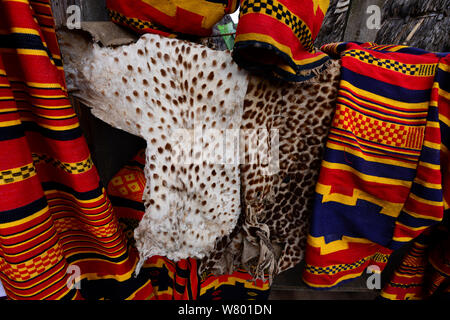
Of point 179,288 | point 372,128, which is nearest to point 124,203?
point 179,288

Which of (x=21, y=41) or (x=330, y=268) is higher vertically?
(x=21, y=41)

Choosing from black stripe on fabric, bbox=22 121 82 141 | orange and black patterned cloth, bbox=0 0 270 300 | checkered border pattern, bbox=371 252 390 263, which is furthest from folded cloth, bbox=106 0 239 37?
checkered border pattern, bbox=371 252 390 263

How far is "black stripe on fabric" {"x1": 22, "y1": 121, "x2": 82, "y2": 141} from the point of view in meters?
0.39

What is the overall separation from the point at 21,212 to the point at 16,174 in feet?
0.20

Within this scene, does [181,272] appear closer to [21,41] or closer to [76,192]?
[76,192]

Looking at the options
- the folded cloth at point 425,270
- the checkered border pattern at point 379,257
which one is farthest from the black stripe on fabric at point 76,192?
the folded cloth at point 425,270

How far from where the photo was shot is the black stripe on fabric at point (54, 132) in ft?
1.26

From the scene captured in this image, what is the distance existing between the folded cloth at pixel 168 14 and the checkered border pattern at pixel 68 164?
0.31 metres

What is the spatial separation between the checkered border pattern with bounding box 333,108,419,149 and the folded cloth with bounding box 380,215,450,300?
0.33 metres

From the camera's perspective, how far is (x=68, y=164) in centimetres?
40

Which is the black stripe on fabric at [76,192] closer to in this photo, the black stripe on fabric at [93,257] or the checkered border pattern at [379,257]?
the black stripe on fabric at [93,257]

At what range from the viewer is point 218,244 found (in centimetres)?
56

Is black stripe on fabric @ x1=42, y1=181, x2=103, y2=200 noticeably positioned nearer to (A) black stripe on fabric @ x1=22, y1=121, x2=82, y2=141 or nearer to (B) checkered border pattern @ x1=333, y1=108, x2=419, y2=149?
(A) black stripe on fabric @ x1=22, y1=121, x2=82, y2=141
